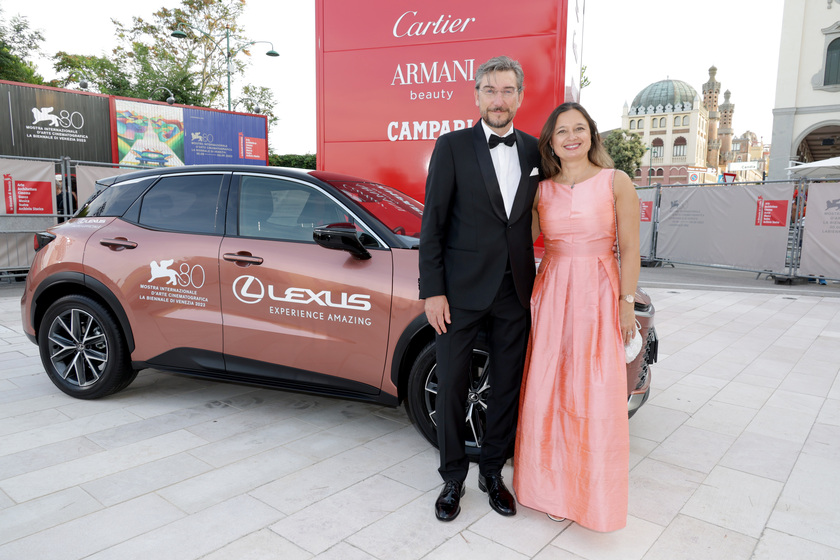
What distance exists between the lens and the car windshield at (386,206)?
3342mm

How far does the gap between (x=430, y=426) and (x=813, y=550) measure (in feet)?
5.76

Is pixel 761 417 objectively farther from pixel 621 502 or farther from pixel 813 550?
pixel 621 502

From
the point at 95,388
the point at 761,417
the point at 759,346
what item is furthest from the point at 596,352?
the point at 759,346

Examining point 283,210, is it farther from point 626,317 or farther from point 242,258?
point 626,317

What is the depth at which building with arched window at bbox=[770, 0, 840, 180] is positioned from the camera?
24.6 metres

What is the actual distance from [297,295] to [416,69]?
7.60 feet

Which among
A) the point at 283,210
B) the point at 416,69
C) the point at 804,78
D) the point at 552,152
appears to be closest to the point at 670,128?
the point at 804,78

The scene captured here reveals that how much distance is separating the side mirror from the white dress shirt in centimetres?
92

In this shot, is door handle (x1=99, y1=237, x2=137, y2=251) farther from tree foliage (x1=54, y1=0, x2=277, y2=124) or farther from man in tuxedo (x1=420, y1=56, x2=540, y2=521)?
tree foliage (x1=54, y1=0, x2=277, y2=124)

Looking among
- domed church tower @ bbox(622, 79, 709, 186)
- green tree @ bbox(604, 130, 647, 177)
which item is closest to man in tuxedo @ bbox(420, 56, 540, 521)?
green tree @ bbox(604, 130, 647, 177)

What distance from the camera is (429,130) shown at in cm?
458

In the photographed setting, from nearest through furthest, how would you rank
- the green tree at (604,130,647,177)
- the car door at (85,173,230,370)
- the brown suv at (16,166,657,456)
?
the brown suv at (16,166,657,456) → the car door at (85,173,230,370) → the green tree at (604,130,647,177)

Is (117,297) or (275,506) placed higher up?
(117,297)

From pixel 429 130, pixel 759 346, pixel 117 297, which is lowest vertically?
pixel 759 346
